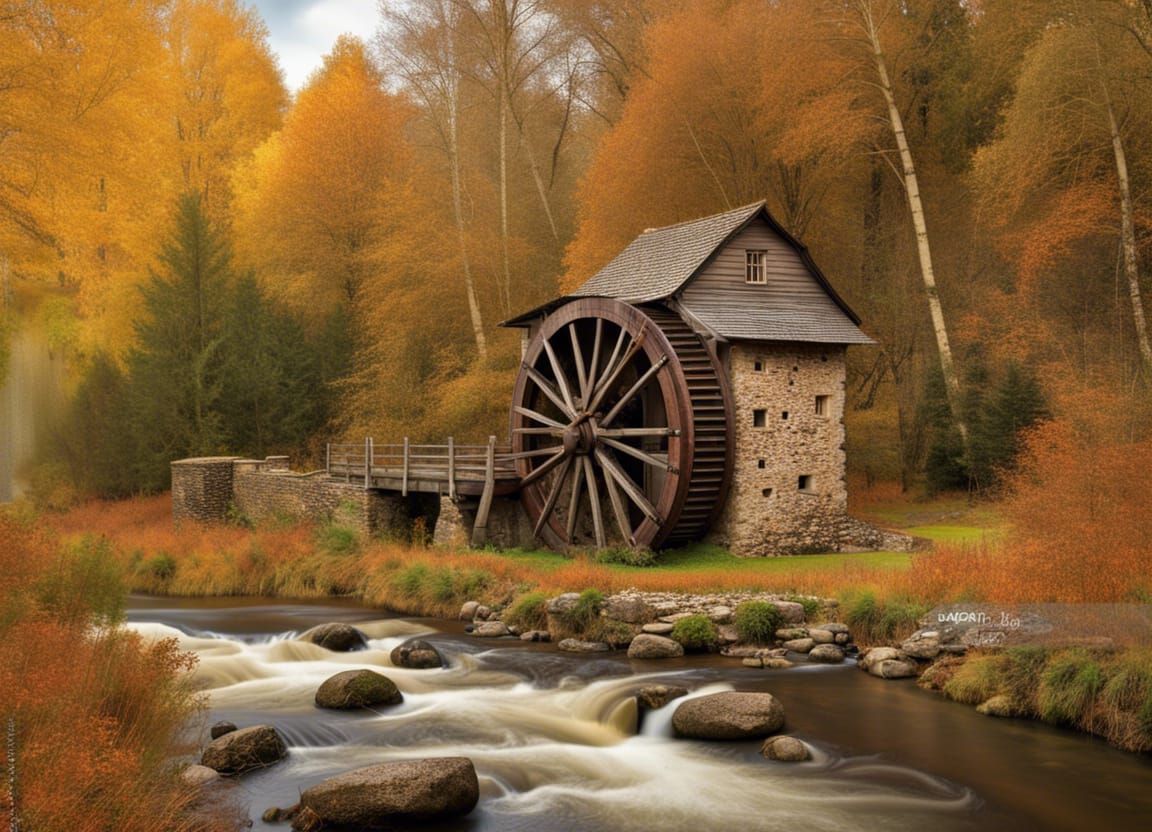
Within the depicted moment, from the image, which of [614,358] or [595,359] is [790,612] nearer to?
[614,358]

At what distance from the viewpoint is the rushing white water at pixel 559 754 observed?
6973 millimetres

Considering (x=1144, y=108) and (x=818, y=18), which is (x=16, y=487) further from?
(x=1144, y=108)

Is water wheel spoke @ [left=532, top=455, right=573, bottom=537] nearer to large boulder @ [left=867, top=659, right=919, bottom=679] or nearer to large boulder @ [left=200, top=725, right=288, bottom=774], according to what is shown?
large boulder @ [left=867, top=659, right=919, bottom=679]

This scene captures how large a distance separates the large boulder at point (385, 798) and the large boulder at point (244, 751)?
98cm

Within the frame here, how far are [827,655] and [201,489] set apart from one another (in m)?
15.0

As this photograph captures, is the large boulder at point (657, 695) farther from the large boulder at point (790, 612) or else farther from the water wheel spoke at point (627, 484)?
the water wheel spoke at point (627, 484)

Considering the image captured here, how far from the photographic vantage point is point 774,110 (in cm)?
1923

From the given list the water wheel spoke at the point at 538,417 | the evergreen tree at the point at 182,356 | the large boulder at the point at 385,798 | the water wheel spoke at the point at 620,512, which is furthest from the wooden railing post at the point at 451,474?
A: the large boulder at the point at 385,798

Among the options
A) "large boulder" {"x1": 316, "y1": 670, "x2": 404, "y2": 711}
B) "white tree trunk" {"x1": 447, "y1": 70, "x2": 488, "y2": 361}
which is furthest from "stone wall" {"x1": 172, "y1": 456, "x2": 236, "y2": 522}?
"large boulder" {"x1": 316, "y1": 670, "x2": 404, "y2": 711}

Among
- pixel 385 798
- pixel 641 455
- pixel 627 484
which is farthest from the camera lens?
pixel 627 484

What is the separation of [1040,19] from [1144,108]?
4.05 metres

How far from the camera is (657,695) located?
923cm

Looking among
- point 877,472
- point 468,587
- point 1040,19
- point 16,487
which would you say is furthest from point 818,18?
point 16,487

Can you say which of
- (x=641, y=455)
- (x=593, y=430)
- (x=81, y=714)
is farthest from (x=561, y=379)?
(x=81, y=714)
